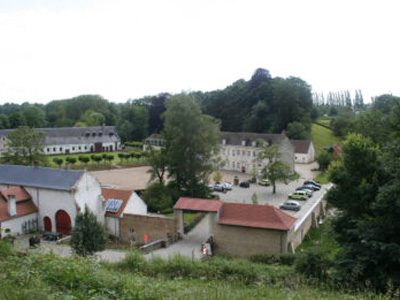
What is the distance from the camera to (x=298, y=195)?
39.7 m

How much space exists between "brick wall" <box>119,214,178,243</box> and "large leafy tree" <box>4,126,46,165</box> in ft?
60.7

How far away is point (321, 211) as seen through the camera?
34.1 m

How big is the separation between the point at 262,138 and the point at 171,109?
21225mm

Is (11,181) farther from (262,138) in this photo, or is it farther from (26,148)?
(262,138)

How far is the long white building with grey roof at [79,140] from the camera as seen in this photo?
75812mm

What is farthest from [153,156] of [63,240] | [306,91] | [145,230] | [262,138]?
[306,91]

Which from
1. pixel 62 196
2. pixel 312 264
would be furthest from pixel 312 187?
pixel 312 264

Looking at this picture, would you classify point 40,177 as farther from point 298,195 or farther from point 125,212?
point 298,195

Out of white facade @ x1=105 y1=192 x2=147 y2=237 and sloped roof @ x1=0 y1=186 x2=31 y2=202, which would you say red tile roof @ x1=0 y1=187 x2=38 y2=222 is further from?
white facade @ x1=105 y1=192 x2=147 y2=237

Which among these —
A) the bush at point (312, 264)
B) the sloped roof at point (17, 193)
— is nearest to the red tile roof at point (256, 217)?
the bush at point (312, 264)

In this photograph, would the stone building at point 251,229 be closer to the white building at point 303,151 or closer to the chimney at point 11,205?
the chimney at point 11,205

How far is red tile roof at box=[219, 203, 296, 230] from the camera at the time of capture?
23656 millimetres

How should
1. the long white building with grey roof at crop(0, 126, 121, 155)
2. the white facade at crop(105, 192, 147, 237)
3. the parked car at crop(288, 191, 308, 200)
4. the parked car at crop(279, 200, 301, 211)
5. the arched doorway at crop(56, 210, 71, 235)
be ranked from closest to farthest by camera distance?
the arched doorway at crop(56, 210, 71, 235)
the white facade at crop(105, 192, 147, 237)
the parked car at crop(279, 200, 301, 211)
the parked car at crop(288, 191, 308, 200)
the long white building with grey roof at crop(0, 126, 121, 155)

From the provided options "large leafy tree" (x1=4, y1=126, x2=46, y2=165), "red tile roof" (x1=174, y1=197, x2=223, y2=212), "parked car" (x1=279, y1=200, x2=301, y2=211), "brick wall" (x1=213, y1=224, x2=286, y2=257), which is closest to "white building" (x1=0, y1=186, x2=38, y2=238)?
"red tile roof" (x1=174, y1=197, x2=223, y2=212)
